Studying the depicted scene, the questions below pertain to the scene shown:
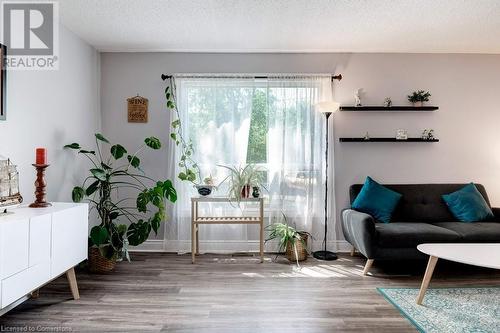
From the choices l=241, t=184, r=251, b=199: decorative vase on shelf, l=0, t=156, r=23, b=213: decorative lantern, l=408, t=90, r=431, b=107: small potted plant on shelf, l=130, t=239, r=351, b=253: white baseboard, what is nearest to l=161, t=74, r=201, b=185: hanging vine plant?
l=241, t=184, r=251, b=199: decorative vase on shelf

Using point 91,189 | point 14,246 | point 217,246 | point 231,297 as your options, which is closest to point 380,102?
point 217,246

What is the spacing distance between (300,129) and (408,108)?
1305 millimetres

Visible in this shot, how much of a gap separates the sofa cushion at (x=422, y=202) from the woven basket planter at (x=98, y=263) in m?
2.69

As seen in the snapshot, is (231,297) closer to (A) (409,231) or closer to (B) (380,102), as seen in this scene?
(A) (409,231)

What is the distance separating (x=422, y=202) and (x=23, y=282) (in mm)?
3799

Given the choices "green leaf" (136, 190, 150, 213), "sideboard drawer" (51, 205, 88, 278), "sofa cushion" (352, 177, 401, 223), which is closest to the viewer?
"sideboard drawer" (51, 205, 88, 278)

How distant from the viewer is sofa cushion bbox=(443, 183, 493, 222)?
3.61 m

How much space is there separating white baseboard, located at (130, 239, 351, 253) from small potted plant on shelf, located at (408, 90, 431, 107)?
6.14ft

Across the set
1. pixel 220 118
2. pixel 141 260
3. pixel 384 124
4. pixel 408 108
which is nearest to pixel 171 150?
pixel 220 118

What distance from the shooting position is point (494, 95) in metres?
4.10

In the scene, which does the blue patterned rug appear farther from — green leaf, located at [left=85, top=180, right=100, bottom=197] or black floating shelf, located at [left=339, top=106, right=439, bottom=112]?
green leaf, located at [left=85, top=180, right=100, bottom=197]

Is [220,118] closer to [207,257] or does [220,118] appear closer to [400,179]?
[207,257]

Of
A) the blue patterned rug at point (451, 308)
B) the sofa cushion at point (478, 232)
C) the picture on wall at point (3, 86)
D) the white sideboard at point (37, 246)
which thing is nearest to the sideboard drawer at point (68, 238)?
the white sideboard at point (37, 246)

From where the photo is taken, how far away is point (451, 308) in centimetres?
252
